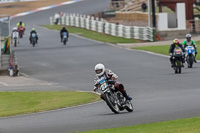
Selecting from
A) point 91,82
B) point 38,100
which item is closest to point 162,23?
point 91,82

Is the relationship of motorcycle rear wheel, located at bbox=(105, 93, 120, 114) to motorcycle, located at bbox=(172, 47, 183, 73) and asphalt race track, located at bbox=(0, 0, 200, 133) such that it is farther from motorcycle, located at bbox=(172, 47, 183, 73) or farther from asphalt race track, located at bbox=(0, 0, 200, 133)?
motorcycle, located at bbox=(172, 47, 183, 73)

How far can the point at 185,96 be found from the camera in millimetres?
19734

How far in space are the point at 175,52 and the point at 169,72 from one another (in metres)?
1.32

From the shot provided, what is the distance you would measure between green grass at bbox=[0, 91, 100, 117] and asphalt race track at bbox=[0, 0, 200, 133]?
108cm

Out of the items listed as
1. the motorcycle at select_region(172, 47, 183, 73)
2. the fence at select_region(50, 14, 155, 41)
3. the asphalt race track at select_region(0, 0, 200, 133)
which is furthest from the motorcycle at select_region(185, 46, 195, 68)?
the fence at select_region(50, 14, 155, 41)

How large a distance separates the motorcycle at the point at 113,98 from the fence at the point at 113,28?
33.5 m

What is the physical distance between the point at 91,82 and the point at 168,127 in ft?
51.0

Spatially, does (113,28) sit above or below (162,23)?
below

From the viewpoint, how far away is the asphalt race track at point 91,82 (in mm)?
15102

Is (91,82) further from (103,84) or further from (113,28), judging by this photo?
(113,28)

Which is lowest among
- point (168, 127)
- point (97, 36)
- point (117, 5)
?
point (168, 127)

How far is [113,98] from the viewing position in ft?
53.8

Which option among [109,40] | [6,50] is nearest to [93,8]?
[109,40]

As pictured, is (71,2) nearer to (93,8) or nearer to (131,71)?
(93,8)
